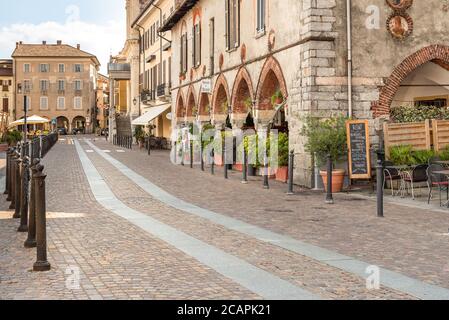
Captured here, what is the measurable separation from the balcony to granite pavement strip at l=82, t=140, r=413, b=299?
48976 millimetres

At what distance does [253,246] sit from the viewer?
796 cm

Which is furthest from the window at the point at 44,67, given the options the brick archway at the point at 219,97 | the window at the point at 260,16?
the window at the point at 260,16

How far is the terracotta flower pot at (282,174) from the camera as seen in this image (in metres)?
17.5

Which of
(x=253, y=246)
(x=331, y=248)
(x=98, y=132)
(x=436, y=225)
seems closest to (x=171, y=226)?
(x=253, y=246)

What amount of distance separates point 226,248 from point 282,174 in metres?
10.1

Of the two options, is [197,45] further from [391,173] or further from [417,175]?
[417,175]

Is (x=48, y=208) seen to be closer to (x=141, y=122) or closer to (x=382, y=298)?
(x=382, y=298)

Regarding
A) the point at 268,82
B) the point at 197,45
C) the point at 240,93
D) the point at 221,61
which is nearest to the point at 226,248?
the point at 268,82

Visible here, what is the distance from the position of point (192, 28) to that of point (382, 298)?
25.4 m

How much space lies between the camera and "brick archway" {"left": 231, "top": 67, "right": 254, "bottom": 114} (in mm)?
21758

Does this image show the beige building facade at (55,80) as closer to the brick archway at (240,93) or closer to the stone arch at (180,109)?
the stone arch at (180,109)

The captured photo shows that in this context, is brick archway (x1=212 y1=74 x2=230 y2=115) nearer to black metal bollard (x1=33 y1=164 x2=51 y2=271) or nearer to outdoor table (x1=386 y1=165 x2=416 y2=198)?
outdoor table (x1=386 y1=165 x2=416 y2=198)

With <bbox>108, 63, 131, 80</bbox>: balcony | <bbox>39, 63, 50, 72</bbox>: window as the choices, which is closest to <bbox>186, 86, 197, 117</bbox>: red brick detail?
<bbox>108, 63, 131, 80</bbox>: balcony

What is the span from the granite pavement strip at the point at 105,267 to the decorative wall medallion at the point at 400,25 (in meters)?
9.23
